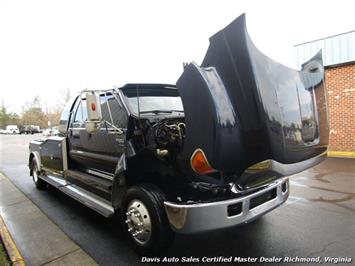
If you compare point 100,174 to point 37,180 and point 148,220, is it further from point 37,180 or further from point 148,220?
point 37,180

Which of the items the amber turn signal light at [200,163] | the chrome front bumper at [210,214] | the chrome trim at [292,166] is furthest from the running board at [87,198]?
the chrome trim at [292,166]

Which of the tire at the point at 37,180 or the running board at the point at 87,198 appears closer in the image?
the running board at the point at 87,198

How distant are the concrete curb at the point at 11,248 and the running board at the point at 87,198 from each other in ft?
3.26

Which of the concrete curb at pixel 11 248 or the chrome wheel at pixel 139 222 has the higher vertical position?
the chrome wheel at pixel 139 222

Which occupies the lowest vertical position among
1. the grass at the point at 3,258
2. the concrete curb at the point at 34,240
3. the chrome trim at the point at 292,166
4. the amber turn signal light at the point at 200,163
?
the concrete curb at the point at 34,240

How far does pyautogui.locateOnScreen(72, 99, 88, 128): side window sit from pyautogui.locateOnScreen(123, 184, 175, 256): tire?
7.59 ft

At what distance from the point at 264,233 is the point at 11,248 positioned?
Answer: 129 inches

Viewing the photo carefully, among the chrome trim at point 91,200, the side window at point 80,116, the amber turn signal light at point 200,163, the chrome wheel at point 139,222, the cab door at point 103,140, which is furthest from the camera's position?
the side window at point 80,116

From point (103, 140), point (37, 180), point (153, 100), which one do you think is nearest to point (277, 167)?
point (153, 100)

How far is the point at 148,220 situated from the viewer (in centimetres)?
325

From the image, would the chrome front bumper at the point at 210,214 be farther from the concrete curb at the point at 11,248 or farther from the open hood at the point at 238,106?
the concrete curb at the point at 11,248

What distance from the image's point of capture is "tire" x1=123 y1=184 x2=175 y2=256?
10.3 feet

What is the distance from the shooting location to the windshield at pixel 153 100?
4.04 metres

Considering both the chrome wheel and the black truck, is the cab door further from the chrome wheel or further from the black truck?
the chrome wheel
